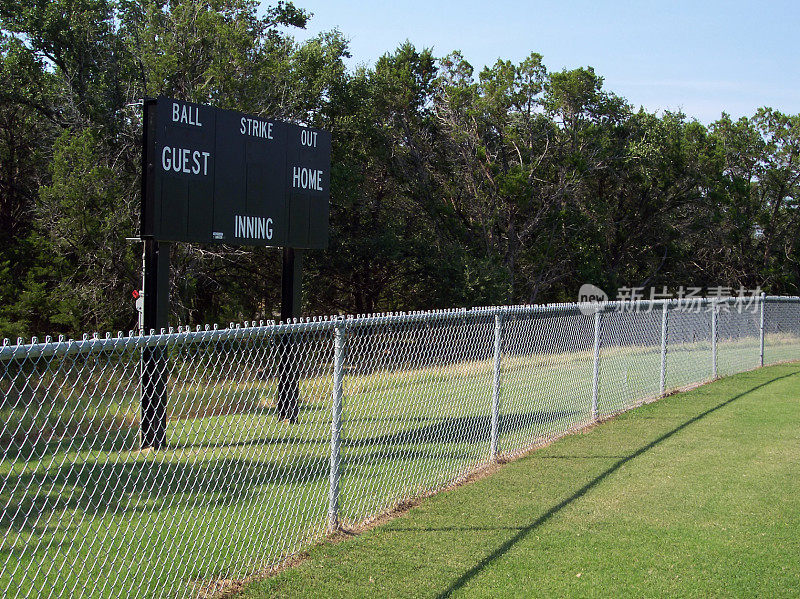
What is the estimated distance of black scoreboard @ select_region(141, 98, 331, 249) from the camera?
816cm

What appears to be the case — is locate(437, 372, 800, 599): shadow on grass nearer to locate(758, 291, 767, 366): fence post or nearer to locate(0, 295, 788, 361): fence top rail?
locate(0, 295, 788, 361): fence top rail

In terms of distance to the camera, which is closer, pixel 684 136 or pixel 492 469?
pixel 492 469

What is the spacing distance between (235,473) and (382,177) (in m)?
19.8

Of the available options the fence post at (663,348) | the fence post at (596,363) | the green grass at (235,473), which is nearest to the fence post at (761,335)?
the green grass at (235,473)

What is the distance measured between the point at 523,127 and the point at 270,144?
18.1m

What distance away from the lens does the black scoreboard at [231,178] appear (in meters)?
8.16

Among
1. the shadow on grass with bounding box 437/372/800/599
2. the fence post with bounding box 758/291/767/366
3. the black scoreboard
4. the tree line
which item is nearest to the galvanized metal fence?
the shadow on grass with bounding box 437/372/800/599

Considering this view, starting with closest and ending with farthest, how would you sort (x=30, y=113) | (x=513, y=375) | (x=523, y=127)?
(x=513, y=375) < (x=30, y=113) < (x=523, y=127)

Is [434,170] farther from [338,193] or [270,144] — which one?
[270,144]

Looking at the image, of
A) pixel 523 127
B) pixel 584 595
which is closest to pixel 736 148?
pixel 523 127

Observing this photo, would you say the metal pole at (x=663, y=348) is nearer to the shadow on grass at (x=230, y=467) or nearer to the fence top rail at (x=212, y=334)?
the fence top rail at (x=212, y=334)

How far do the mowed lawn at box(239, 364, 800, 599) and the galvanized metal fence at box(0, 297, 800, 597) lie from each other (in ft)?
1.29

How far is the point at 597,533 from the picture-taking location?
17.7 feet

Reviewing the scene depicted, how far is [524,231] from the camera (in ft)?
86.9
